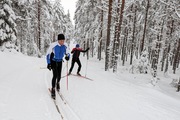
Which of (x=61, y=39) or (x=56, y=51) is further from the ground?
(x=61, y=39)

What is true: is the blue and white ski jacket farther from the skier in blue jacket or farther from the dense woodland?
the dense woodland

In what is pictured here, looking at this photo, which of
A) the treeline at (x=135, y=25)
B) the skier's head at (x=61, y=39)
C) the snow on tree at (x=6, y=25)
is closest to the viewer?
the skier's head at (x=61, y=39)

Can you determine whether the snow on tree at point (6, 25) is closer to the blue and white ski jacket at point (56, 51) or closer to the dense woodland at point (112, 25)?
the dense woodland at point (112, 25)

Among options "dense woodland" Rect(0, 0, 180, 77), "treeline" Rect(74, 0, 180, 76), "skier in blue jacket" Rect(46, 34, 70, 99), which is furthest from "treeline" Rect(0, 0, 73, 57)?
"skier in blue jacket" Rect(46, 34, 70, 99)

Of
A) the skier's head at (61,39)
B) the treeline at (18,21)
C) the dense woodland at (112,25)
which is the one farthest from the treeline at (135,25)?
the treeline at (18,21)

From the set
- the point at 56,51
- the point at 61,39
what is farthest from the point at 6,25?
the point at 61,39

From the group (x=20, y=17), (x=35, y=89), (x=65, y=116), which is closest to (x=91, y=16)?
(x=20, y=17)

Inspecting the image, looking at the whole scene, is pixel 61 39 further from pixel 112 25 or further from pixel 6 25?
pixel 112 25

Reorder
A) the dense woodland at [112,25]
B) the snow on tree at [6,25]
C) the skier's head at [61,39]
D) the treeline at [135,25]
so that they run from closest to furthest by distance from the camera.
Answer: the skier's head at [61,39], the snow on tree at [6,25], the dense woodland at [112,25], the treeline at [135,25]

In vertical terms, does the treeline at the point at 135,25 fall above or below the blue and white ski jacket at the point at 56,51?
above

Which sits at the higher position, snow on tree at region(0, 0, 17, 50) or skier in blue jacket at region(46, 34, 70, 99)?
snow on tree at region(0, 0, 17, 50)

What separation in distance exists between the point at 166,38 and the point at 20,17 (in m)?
20.2

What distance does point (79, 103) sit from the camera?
21.1 feet

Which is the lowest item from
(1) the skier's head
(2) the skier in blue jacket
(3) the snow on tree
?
(2) the skier in blue jacket
